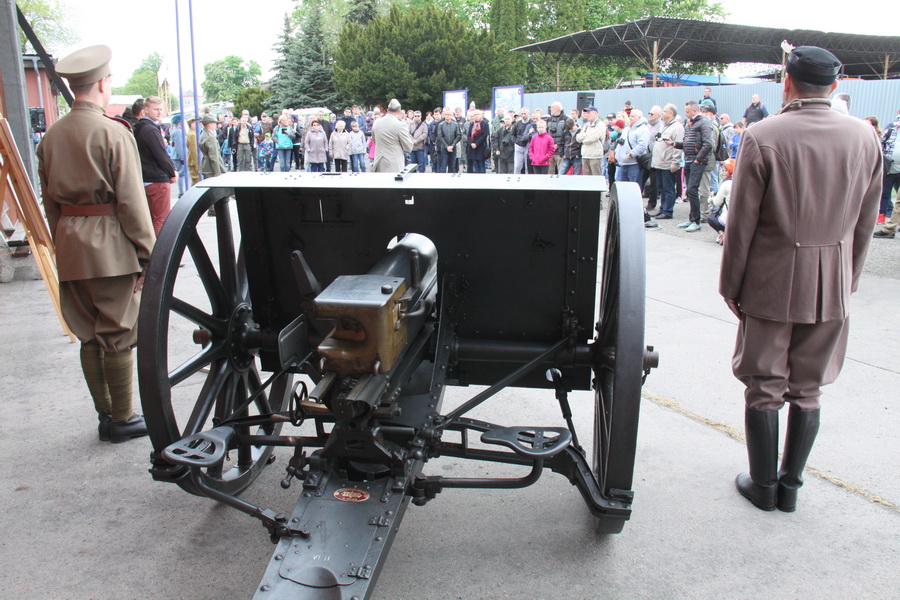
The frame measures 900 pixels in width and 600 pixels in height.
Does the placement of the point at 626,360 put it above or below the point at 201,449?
above

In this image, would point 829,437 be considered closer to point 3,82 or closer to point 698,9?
point 3,82

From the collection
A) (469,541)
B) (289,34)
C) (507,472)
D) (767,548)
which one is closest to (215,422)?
(469,541)

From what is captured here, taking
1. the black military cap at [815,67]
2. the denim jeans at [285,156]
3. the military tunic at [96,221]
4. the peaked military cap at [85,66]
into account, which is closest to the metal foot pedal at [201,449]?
the military tunic at [96,221]

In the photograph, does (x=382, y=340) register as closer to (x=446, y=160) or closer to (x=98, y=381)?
(x=98, y=381)

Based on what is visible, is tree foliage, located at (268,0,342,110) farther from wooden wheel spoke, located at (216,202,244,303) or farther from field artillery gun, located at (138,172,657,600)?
field artillery gun, located at (138,172,657,600)

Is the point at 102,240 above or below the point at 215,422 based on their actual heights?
above

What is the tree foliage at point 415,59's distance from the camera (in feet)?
110

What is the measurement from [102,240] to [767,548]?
3118mm

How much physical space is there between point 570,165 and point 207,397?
35.2 ft

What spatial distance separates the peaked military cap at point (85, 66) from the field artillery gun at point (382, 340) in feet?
3.21

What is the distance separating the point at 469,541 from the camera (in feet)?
8.79

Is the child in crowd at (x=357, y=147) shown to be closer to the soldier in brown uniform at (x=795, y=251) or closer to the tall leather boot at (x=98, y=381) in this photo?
the tall leather boot at (x=98, y=381)

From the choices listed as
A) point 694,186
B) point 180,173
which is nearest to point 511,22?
point 180,173

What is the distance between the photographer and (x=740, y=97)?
1877 centimetres
